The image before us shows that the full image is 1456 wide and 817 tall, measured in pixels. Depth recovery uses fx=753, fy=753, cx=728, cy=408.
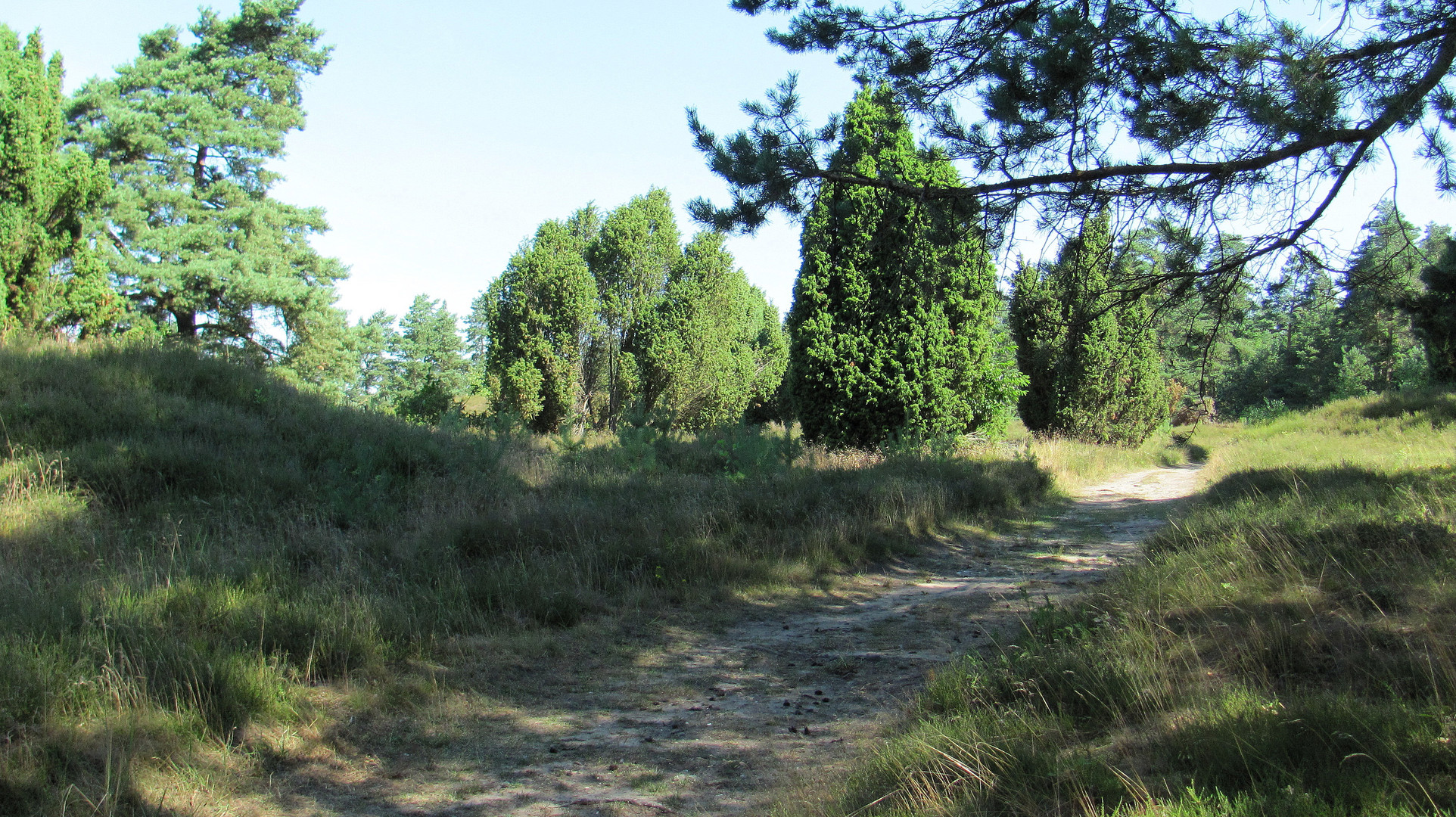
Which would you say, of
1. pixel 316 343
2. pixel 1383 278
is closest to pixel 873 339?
pixel 1383 278

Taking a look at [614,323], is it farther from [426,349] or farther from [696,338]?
[426,349]

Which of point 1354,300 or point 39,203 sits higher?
point 39,203

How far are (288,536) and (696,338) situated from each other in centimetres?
2209

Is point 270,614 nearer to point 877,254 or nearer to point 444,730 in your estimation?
point 444,730

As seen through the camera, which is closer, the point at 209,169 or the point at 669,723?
the point at 669,723

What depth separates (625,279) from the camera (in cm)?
2928

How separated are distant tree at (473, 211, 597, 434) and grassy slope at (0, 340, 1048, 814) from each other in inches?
586

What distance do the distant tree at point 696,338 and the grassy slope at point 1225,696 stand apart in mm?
23245

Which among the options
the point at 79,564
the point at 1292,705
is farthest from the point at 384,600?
the point at 1292,705

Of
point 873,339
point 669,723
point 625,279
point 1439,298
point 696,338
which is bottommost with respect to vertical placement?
point 669,723

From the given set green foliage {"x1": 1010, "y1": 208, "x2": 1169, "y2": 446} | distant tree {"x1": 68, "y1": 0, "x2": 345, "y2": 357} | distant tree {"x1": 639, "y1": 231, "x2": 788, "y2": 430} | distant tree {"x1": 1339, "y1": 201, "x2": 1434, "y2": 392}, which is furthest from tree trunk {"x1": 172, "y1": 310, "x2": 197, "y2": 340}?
distant tree {"x1": 1339, "y1": 201, "x2": 1434, "y2": 392}

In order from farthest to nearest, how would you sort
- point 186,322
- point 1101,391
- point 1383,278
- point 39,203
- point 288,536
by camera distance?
1. point 186,322
2. point 1101,391
3. point 39,203
4. point 288,536
5. point 1383,278

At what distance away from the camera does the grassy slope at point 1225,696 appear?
2.35 m

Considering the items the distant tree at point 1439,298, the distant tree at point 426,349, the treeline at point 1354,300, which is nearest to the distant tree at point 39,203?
the treeline at point 1354,300
